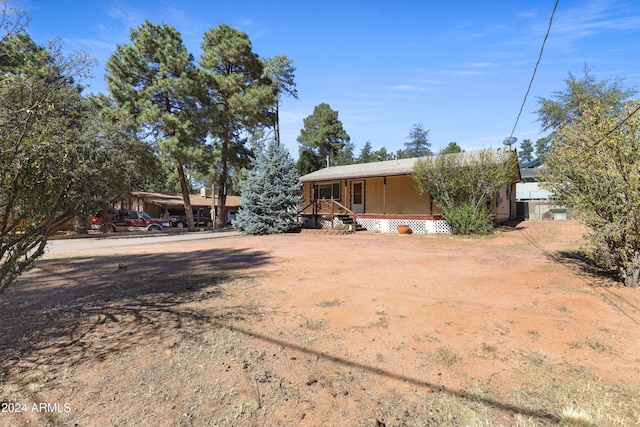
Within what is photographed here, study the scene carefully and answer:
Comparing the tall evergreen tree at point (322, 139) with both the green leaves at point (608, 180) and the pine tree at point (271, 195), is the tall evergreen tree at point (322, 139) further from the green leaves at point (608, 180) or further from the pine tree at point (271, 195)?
the green leaves at point (608, 180)

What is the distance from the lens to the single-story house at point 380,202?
18.3 meters

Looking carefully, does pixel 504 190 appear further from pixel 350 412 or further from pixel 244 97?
→ pixel 350 412

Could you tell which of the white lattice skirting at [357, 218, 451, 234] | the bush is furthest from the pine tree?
the bush

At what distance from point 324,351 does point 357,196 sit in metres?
19.4

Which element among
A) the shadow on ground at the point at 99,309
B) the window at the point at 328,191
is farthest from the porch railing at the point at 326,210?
the shadow on ground at the point at 99,309

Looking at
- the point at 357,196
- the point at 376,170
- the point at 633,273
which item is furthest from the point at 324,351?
the point at 357,196

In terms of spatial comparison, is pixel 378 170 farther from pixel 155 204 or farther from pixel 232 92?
pixel 155 204

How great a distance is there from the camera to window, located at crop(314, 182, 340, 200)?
23375mm

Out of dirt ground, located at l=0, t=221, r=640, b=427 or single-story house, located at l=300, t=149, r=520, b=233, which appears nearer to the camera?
dirt ground, located at l=0, t=221, r=640, b=427

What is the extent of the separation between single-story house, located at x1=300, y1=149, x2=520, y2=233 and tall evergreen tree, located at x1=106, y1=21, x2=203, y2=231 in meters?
8.47

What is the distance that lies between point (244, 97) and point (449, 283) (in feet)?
70.0

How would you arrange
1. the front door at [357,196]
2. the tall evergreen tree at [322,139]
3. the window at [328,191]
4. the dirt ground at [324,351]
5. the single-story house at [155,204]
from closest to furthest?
the dirt ground at [324,351], the front door at [357,196], the window at [328,191], the single-story house at [155,204], the tall evergreen tree at [322,139]

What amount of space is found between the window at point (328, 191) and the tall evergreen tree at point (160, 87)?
8.52 metres

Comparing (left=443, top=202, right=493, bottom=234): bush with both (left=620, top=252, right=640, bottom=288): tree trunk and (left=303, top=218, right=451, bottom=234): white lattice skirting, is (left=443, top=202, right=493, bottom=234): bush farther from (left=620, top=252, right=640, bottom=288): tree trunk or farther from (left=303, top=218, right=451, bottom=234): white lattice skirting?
(left=620, top=252, right=640, bottom=288): tree trunk
